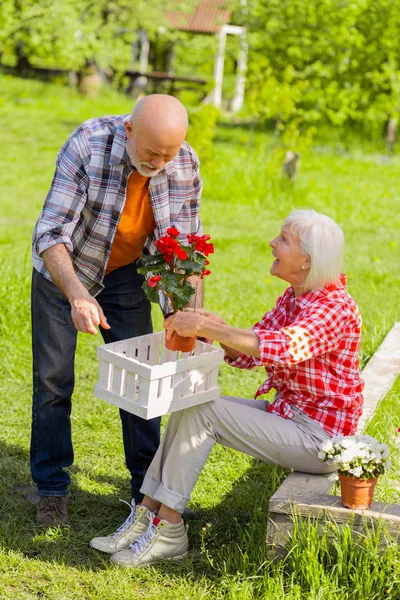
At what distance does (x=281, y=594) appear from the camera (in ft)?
9.51

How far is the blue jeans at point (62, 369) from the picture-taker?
346cm

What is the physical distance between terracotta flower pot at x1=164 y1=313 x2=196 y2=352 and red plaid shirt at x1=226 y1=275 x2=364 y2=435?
0.76ft

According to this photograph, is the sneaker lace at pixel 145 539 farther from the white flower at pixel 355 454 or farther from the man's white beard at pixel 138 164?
the man's white beard at pixel 138 164

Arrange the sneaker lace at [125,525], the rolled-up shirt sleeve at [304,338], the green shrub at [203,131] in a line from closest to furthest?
the rolled-up shirt sleeve at [304,338] → the sneaker lace at [125,525] → the green shrub at [203,131]

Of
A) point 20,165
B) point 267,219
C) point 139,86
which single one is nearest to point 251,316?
point 267,219

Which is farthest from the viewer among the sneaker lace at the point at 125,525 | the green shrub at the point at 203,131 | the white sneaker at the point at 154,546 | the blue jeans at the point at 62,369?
the green shrub at the point at 203,131

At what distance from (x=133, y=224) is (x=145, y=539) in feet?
3.87

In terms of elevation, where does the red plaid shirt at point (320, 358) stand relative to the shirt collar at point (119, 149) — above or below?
below

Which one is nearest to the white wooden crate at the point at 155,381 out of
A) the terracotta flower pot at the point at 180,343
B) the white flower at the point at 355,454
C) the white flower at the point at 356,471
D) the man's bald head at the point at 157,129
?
the terracotta flower pot at the point at 180,343

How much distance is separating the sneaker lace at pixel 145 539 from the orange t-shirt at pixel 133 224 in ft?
3.26

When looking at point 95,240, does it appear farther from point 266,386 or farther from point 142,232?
point 266,386

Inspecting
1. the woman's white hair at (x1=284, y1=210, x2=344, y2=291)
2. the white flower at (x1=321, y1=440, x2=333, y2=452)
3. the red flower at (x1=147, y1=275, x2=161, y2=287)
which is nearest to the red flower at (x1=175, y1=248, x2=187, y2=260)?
the red flower at (x1=147, y1=275, x2=161, y2=287)

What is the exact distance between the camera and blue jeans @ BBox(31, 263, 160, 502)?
3.46m

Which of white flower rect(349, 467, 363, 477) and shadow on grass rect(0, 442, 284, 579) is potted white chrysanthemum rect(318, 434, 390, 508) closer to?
white flower rect(349, 467, 363, 477)
